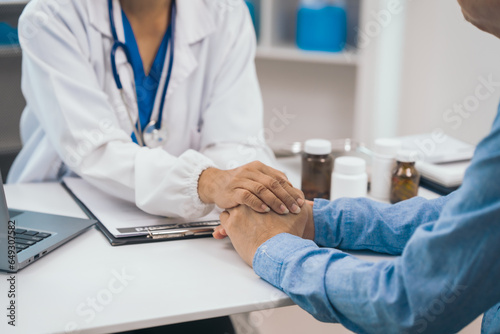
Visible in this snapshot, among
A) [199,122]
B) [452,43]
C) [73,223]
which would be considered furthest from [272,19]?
[73,223]

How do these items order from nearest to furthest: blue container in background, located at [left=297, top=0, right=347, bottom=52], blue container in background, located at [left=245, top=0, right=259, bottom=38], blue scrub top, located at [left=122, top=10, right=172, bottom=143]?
blue scrub top, located at [left=122, top=10, right=172, bottom=143]
blue container in background, located at [left=297, top=0, right=347, bottom=52]
blue container in background, located at [left=245, top=0, right=259, bottom=38]

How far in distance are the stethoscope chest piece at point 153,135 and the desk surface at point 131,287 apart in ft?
1.27

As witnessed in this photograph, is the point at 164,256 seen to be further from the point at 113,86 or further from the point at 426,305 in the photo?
the point at 113,86

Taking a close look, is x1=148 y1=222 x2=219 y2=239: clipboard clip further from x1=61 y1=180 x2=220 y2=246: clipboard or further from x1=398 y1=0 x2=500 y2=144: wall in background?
x1=398 y1=0 x2=500 y2=144: wall in background

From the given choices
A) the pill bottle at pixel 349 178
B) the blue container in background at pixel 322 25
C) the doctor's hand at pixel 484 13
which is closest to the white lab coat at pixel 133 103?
the pill bottle at pixel 349 178

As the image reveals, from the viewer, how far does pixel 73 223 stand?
1.07 metres

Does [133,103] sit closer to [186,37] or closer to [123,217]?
[186,37]

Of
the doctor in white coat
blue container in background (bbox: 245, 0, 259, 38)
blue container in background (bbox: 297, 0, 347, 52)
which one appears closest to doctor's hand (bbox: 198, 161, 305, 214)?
the doctor in white coat

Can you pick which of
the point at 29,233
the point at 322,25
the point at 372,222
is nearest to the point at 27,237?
the point at 29,233

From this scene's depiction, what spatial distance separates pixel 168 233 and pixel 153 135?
421 millimetres

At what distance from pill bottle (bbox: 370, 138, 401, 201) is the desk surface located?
32cm

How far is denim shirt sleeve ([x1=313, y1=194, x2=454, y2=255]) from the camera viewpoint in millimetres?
985

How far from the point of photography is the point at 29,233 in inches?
39.9

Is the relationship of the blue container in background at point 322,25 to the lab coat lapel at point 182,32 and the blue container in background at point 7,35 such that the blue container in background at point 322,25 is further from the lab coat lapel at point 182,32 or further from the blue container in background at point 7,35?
the blue container in background at point 7,35
